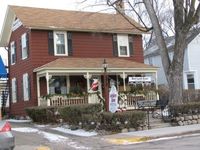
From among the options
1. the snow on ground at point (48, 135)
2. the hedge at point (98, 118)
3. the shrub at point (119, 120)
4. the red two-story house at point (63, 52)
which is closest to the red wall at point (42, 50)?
the red two-story house at point (63, 52)

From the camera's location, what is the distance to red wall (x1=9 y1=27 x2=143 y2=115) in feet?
101

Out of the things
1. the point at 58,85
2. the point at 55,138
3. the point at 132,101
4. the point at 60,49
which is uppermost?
the point at 60,49

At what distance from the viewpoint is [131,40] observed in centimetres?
3491

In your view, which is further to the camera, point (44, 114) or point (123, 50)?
point (123, 50)

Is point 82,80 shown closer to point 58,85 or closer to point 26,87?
point 58,85

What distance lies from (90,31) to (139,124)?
12292mm

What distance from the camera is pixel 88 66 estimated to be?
3036cm

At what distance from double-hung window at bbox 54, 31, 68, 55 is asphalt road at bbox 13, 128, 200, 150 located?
1117 cm

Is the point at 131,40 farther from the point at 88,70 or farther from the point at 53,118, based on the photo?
the point at 53,118

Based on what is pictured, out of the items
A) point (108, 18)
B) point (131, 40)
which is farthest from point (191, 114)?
point (108, 18)

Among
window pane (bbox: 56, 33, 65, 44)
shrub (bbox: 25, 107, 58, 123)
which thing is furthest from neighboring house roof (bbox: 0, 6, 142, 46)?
shrub (bbox: 25, 107, 58, 123)

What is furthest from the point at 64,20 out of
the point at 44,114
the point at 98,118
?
the point at 98,118

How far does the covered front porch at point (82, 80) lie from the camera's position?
2939 centimetres

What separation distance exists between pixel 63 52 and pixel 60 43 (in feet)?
2.08
